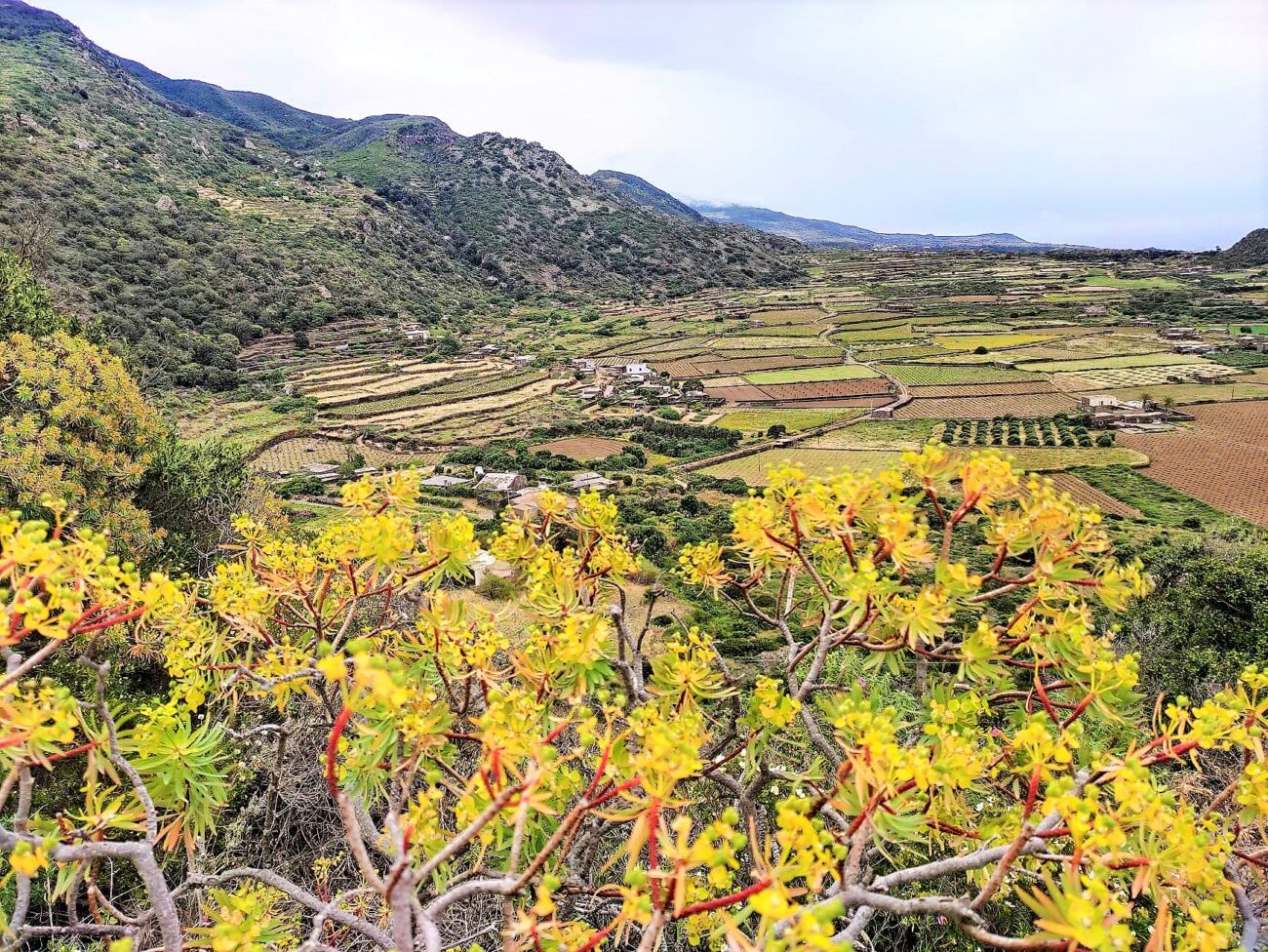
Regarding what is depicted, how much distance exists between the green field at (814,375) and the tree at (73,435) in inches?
2224

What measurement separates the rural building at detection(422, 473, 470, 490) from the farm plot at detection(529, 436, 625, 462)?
9014mm

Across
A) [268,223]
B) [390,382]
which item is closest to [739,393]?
[390,382]

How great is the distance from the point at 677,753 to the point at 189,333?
68.3 metres

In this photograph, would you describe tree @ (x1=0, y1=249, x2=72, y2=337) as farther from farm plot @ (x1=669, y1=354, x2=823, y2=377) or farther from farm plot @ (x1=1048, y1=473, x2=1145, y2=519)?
farm plot @ (x1=669, y1=354, x2=823, y2=377)

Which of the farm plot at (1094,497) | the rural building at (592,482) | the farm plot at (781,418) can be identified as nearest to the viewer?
the farm plot at (1094,497)

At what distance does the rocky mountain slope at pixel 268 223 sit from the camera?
54062 millimetres

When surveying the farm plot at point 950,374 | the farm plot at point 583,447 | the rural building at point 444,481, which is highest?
the farm plot at point 950,374

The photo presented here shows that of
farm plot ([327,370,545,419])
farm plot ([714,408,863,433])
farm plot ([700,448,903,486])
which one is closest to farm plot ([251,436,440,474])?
farm plot ([327,370,545,419])

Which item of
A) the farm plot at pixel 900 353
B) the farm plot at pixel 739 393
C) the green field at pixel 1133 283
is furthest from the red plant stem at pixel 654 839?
the green field at pixel 1133 283

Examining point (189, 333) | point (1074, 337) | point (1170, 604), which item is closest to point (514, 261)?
point (189, 333)

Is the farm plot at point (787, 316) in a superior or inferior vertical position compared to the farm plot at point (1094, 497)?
superior

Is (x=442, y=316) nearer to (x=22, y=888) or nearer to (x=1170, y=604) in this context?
(x=1170, y=604)

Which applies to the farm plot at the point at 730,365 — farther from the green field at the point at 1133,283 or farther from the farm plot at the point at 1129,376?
the green field at the point at 1133,283

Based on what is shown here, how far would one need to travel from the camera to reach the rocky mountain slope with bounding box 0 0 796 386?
5406 centimetres
